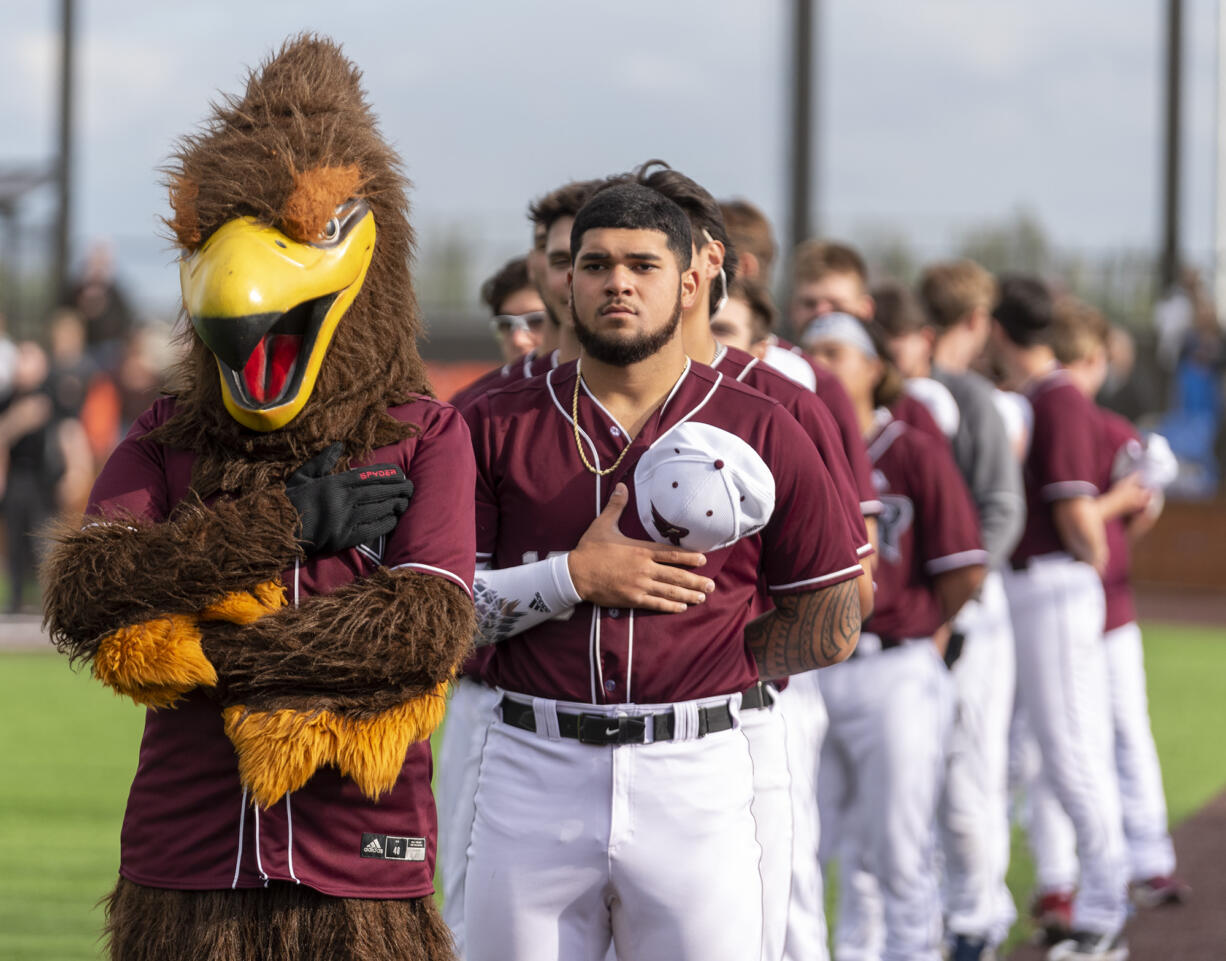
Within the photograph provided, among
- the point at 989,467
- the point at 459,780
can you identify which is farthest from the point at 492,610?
the point at 989,467

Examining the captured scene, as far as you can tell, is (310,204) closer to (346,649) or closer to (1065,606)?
(346,649)

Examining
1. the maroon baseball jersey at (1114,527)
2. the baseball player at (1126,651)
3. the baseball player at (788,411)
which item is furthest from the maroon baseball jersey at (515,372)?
the maroon baseball jersey at (1114,527)

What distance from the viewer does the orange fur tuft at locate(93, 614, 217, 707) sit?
288cm

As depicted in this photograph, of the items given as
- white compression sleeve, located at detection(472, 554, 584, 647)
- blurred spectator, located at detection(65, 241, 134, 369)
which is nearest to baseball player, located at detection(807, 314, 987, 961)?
white compression sleeve, located at detection(472, 554, 584, 647)

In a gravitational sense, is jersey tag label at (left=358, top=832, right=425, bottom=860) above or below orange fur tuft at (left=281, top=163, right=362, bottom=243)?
below

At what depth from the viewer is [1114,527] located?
749 centimetres

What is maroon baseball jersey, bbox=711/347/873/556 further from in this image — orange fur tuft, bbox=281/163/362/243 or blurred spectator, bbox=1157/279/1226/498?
blurred spectator, bbox=1157/279/1226/498

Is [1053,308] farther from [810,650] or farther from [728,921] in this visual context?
[728,921]

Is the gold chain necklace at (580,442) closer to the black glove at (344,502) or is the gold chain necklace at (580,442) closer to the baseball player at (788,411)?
the baseball player at (788,411)

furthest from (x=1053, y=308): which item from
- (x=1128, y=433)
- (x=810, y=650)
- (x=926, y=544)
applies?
(x=810, y=650)

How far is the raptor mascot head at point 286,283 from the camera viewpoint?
3.02m

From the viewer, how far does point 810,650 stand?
3.65m

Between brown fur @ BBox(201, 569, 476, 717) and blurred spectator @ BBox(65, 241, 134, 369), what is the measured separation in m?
16.9

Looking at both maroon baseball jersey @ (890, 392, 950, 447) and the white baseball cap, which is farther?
maroon baseball jersey @ (890, 392, 950, 447)
